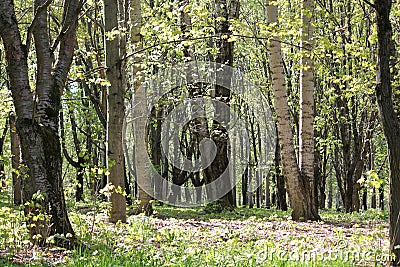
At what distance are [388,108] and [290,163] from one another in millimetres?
6249

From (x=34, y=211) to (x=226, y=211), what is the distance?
10481mm

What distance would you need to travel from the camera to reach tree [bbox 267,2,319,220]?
36.8 ft

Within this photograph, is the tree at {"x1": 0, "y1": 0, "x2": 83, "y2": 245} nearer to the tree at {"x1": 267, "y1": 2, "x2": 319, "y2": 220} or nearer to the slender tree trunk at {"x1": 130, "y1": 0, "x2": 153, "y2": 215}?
the slender tree trunk at {"x1": 130, "y1": 0, "x2": 153, "y2": 215}

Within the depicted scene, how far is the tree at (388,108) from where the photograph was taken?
4980 millimetres

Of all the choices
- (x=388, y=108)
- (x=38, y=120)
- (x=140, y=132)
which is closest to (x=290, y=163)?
(x=140, y=132)

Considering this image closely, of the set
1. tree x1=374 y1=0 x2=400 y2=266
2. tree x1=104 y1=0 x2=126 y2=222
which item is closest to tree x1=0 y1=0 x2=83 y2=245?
tree x1=104 y1=0 x2=126 y2=222

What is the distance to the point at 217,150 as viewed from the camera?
1625 cm

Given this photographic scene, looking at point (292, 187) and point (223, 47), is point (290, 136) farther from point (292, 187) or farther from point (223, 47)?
point (223, 47)

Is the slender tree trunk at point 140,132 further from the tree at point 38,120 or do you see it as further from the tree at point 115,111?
the tree at point 38,120

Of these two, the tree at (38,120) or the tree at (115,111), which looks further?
the tree at (115,111)

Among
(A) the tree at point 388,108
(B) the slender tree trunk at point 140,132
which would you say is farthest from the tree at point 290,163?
(A) the tree at point 388,108

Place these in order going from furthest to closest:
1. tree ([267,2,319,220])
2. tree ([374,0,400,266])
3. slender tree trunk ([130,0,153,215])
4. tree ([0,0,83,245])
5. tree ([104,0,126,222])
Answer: slender tree trunk ([130,0,153,215]), tree ([267,2,319,220]), tree ([104,0,126,222]), tree ([0,0,83,245]), tree ([374,0,400,266])

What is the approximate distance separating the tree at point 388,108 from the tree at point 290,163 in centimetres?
612

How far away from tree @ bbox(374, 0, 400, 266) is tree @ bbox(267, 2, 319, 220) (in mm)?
6124
